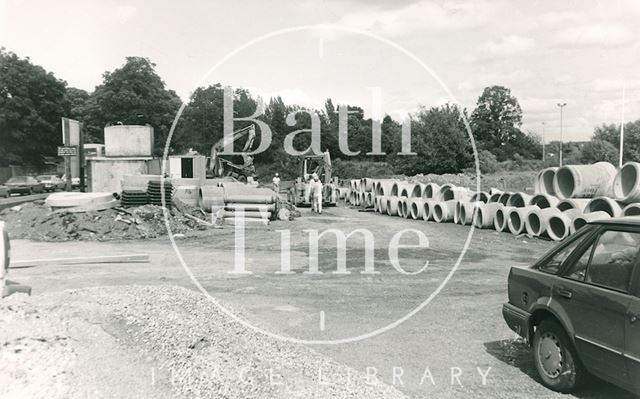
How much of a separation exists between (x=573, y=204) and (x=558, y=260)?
12188mm

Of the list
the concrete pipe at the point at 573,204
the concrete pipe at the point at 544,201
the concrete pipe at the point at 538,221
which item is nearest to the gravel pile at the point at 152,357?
the concrete pipe at the point at 538,221

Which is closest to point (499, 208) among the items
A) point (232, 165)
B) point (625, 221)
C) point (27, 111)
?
point (625, 221)

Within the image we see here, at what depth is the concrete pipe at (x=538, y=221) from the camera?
Answer: 54.4ft

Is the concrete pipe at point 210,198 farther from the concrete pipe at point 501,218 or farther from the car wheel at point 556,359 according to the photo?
the car wheel at point 556,359

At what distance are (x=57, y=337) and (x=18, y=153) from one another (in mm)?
52914

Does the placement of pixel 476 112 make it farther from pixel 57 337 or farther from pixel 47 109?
pixel 57 337

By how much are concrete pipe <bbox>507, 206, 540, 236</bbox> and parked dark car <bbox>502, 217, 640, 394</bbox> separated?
1247 centimetres

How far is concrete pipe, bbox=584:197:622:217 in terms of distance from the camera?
49.2ft

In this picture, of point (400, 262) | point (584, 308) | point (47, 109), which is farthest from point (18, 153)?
point (584, 308)

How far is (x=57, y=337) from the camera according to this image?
14.6 ft

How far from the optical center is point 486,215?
64.2 feet

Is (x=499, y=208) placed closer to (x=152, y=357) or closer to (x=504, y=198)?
(x=504, y=198)

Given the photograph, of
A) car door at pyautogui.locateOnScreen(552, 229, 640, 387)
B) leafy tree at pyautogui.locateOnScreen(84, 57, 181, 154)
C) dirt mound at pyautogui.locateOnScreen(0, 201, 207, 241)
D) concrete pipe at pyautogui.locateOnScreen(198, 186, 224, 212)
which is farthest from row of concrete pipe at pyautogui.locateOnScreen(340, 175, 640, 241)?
leafy tree at pyautogui.locateOnScreen(84, 57, 181, 154)

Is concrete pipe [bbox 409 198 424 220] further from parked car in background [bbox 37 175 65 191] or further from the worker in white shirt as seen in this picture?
parked car in background [bbox 37 175 65 191]
